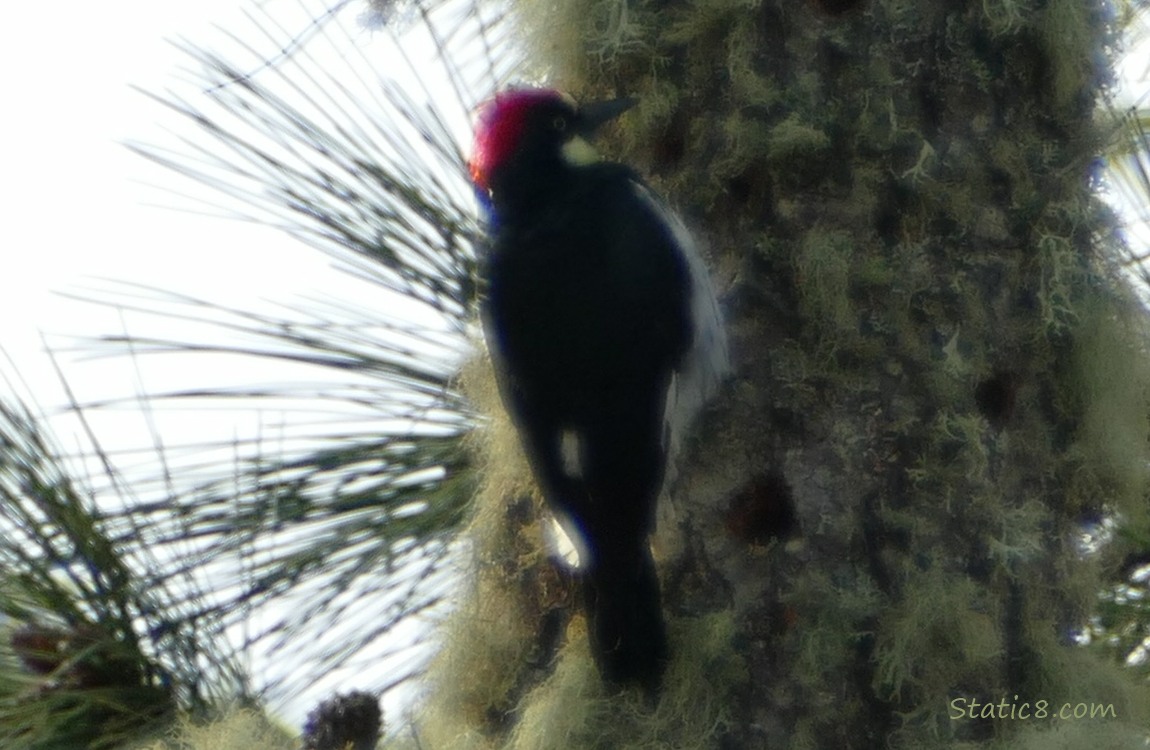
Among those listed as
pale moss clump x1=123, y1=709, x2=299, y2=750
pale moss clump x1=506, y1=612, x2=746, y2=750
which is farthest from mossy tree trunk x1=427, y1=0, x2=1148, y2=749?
pale moss clump x1=123, y1=709, x2=299, y2=750

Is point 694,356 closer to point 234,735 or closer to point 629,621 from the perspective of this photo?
point 629,621

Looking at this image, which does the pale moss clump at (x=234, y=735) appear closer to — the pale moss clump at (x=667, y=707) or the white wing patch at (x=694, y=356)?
the pale moss clump at (x=667, y=707)

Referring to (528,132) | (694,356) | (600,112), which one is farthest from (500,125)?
(694,356)

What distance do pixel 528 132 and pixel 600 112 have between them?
133mm

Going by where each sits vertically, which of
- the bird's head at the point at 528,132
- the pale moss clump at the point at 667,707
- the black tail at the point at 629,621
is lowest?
the pale moss clump at the point at 667,707

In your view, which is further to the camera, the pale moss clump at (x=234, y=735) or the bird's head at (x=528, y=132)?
the bird's head at (x=528, y=132)

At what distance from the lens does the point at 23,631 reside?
6.61ft

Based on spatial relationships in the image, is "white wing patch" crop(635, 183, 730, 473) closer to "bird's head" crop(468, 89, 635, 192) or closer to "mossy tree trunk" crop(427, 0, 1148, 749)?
"mossy tree trunk" crop(427, 0, 1148, 749)

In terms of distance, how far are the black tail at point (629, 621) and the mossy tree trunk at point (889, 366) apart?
0.12 ft

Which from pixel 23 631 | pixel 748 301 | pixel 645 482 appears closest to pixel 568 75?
pixel 748 301

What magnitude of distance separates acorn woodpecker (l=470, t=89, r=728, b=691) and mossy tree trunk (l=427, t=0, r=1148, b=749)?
54mm

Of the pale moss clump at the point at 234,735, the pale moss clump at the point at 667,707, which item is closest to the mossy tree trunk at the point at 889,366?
the pale moss clump at the point at 667,707

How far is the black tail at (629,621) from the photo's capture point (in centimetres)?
170

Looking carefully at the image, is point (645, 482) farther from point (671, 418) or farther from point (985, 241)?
point (985, 241)
